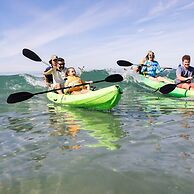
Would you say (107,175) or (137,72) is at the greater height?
(137,72)

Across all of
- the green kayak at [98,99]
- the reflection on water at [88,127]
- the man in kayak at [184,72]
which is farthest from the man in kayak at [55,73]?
the man in kayak at [184,72]

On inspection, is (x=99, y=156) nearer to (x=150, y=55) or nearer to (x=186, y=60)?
(x=186, y=60)

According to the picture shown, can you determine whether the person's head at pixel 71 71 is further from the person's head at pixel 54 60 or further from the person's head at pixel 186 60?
the person's head at pixel 186 60

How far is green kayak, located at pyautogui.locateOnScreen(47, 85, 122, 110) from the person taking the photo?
8078mm

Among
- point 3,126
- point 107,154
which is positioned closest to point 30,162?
point 107,154

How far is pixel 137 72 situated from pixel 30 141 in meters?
10.7

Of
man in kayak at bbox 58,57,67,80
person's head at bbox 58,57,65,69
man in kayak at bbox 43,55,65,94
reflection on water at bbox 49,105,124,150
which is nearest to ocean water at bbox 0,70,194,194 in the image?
reflection on water at bbox 49,105,124,150

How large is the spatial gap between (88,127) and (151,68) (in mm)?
9140

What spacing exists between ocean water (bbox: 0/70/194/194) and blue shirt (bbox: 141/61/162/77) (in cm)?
758

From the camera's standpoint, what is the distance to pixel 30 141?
536 centimetres

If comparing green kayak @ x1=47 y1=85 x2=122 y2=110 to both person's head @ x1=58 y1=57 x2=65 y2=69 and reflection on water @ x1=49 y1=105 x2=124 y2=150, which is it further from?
person's head @ x1=58 y1=57 x2=65 y2=69

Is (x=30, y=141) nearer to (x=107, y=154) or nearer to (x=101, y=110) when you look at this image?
(x=107, y=154)

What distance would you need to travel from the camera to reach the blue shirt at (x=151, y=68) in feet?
48.7

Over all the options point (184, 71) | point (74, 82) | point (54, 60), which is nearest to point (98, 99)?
point (74, 82)
